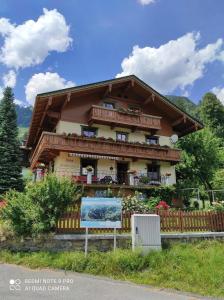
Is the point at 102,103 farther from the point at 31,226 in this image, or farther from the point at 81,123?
the point at 31,226

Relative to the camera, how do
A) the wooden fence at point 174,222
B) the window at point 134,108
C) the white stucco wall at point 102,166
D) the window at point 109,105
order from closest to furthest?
the wooden fence at point 174,222 < the white stucco wall at point 102,166 < the window at point 109,105 < the window at point 134,108

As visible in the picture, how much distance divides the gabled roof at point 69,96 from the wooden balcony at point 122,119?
183 centimetres

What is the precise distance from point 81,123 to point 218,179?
15864 millimetres

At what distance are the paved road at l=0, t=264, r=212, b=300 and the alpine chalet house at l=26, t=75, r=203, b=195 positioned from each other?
39.4 feet

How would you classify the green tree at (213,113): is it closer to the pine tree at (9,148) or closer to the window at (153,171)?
the window at (153,171)

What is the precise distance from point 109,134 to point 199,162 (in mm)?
10226

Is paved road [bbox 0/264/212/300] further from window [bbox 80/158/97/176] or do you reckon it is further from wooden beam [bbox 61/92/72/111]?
wooden beam [bbox 61/92/72/111]

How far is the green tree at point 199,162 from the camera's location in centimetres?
2994

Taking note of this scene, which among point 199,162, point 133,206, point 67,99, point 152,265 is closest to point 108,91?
point 67,99

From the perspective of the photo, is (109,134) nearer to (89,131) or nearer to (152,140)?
(89,131)

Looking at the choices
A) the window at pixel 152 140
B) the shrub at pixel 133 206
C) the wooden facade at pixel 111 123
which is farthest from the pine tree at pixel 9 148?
the shrub at pixel 133 206

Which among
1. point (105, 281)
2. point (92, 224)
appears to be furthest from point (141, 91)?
point (105, 281)

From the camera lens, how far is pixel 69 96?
23109 mm

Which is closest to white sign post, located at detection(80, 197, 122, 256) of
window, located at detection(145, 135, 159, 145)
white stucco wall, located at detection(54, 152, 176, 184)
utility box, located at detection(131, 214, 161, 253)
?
utility box, located at detection(131, 214, 161, 253)
